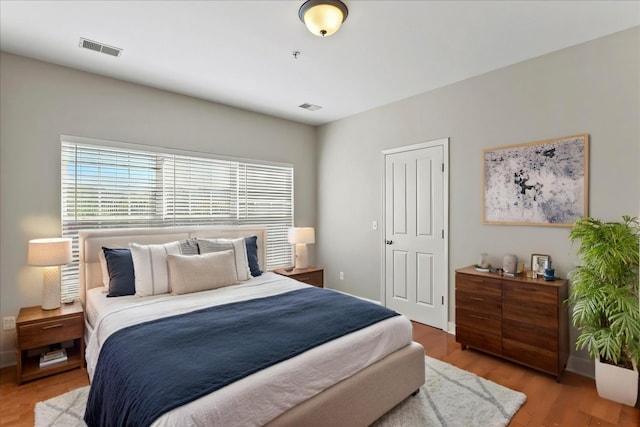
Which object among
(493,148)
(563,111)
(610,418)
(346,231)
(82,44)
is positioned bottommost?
(610,418)

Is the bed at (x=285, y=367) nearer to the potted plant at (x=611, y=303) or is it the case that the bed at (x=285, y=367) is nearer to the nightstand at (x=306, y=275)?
the nightstand at (x=306, y=275)

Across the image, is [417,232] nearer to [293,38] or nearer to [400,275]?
[400,275]

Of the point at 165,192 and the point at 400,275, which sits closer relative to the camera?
the point at 165,192

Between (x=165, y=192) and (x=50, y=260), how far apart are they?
127 centimetres

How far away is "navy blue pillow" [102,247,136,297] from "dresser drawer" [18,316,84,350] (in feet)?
1.27

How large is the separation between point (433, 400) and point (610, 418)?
111 centimetres

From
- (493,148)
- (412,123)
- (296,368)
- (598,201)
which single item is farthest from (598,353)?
(412,123)

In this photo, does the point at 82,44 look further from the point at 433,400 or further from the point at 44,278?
the point at 433,400

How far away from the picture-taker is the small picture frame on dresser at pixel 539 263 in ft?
9.05

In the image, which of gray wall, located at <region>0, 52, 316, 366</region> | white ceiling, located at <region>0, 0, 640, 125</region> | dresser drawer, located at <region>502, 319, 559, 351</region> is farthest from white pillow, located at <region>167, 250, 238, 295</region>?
dresser drawer, located at <region>502, 319, 559, 351</region>

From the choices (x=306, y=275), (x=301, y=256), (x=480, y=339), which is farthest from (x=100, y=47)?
(x=480, y=339)

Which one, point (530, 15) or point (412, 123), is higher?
point (530, 15)

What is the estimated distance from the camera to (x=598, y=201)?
255 cm

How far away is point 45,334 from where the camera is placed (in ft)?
8.36
